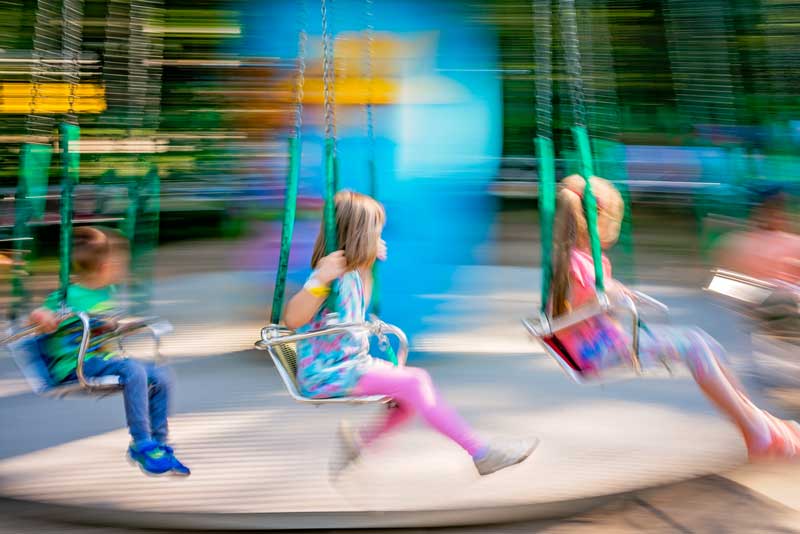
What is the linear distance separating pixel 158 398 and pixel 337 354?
648 millimetres

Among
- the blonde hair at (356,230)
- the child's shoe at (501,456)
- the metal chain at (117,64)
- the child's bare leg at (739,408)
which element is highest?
the metal chain at (117,64)

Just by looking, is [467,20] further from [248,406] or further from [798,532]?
[798,532]

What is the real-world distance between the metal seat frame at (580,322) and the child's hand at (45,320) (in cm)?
137

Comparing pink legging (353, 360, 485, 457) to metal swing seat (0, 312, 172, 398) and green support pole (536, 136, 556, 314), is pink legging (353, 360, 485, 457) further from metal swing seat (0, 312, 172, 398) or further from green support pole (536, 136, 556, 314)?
metal swing seat (0, 312, 172, 398)

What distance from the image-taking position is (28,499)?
2.99 m

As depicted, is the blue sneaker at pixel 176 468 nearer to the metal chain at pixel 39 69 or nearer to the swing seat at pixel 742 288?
the metal chain at pixel 39 69

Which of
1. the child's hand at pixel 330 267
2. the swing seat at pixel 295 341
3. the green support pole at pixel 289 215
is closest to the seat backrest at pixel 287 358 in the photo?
the swing seat at pixel 295 341

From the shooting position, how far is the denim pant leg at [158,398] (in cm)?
294

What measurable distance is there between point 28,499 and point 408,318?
215cm

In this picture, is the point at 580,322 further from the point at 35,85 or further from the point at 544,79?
the point at 35,85

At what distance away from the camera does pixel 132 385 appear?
9.25 ft

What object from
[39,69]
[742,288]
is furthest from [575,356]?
[39,69]

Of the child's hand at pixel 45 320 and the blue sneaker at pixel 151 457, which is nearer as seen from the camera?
the child's hand at pixel 45 320

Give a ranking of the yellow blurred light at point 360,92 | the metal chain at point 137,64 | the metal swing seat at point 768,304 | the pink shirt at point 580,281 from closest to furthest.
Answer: the pink shirt at point 580,281, the metal chain at point 137,64, the metal swing seat at point 768,304, the yellow blurred light at point 360,92
